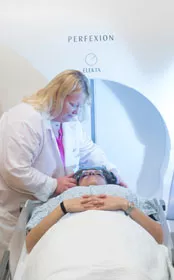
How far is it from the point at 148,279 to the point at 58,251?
282mm

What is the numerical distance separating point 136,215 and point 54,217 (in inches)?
12.0

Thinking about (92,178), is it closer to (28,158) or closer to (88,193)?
(88,193)

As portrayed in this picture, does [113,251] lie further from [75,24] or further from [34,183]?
[75,24]

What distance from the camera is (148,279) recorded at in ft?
3.75

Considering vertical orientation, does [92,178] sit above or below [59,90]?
below

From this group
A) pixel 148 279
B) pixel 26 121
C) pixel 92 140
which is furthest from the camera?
pixel 92 140

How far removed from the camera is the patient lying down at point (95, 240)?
1169 mm

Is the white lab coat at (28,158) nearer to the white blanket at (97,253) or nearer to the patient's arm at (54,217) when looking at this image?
the patient's arm at (54,217)

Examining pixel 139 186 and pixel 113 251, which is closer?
pixel 113 251

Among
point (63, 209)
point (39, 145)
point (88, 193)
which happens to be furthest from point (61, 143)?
point (63, 209)

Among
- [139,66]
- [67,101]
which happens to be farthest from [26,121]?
[139,66]

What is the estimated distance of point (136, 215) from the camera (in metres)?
1.56

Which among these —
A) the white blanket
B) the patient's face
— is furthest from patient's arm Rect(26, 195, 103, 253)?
the patient's face

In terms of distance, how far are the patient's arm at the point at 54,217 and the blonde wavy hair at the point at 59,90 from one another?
0.51m
